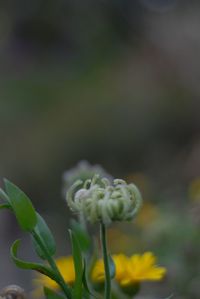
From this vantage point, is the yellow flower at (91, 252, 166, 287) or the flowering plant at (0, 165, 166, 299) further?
the yellow flower at (91, 252, 166, 287)

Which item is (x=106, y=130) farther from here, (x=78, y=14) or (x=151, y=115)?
(x=78, y=14)

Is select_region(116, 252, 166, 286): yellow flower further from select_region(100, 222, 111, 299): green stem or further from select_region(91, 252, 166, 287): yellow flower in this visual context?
select_region(100, 222, 111, 299): green stem

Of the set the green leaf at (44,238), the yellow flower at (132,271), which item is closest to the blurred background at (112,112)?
the yellow flower at (132,271)

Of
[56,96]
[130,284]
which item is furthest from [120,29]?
[130,284]

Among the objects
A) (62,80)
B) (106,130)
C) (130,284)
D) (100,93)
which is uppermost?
(62,80)

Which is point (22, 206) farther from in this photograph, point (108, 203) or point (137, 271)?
point (137, 271)

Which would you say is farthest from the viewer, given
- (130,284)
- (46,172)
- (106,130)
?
(106,130)

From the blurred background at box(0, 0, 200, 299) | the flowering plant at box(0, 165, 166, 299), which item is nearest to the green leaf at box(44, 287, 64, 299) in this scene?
the flowering plant at box(0, 165, 166, 299)
